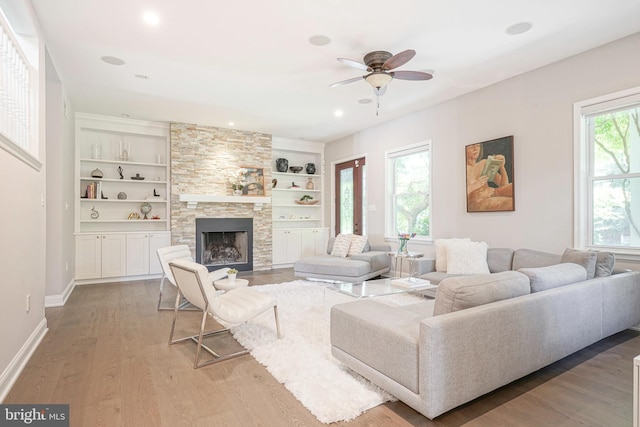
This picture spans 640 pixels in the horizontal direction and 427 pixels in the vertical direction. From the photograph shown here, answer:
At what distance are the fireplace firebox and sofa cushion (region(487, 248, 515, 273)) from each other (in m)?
4.57

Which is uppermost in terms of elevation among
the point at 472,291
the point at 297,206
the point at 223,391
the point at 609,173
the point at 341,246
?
the point at 609,173

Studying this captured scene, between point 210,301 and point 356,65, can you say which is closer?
point 210,301

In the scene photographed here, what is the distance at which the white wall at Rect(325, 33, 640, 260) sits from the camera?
368 cm

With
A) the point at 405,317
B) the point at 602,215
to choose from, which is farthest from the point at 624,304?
the point at 405,317

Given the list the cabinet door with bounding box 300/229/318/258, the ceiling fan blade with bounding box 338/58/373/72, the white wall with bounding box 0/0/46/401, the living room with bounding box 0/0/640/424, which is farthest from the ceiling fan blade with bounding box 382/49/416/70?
the cabinet door with bounding box 300/229/318/258

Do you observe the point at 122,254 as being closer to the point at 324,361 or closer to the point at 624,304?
the point at 324,361

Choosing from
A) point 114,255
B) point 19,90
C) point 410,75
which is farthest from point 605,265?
point 114,255

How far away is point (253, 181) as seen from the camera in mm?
7219

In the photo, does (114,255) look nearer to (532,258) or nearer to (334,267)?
(334,267)

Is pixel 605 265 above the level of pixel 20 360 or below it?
above

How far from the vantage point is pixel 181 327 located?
11.8 feet

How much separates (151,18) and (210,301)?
258cm

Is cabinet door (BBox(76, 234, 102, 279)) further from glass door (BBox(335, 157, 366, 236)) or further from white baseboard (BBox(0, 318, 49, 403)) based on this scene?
glass door (BBox(335, 157, 366, 236))

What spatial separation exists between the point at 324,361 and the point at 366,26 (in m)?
3.00
